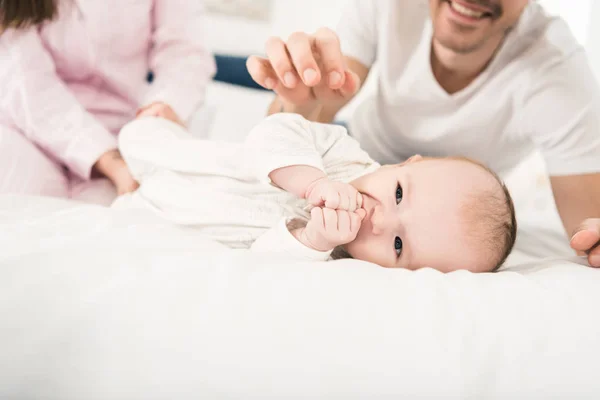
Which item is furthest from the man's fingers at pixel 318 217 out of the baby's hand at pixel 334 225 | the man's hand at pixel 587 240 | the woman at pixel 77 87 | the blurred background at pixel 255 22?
the blurred background at pixel 255 22

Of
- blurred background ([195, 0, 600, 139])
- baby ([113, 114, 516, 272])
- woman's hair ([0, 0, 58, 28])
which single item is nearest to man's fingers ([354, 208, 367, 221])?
baby ([113, 114, 516, 272])

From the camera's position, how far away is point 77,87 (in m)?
1.29

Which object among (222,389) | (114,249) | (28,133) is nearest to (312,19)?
(28,133)

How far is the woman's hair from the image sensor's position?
1.08 metres

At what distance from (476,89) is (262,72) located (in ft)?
2.14

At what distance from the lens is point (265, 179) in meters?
0.77

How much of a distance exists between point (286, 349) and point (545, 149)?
96cm

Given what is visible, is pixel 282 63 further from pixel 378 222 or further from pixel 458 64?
pixel 458 64

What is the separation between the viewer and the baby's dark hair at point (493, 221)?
724mm

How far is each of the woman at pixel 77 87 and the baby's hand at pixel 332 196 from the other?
0.54 meters

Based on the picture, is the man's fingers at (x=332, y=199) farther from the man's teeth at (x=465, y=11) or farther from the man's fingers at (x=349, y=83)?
the man's teeth at (x=465, y=11)

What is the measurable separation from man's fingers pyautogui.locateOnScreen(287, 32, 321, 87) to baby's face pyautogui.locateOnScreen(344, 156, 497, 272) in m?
0.19

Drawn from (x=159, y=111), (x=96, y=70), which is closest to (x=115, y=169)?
(x=159, y=111)

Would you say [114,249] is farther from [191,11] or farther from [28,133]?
[191,11]
